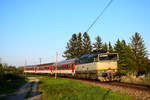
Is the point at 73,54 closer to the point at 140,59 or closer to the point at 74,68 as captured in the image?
the point at 140,59

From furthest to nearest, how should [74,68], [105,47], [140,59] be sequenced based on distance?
1. [105,47]
2. [140,59]
3. [74,68]

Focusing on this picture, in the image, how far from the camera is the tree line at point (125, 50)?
1823 inches

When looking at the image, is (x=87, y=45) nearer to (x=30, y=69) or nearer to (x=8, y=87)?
(x=30, y=69)

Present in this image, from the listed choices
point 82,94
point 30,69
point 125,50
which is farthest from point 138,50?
point 82,94

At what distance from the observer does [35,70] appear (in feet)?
190

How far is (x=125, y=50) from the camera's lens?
4806cm

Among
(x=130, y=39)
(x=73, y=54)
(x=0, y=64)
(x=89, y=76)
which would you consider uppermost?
(x=130, y=39)

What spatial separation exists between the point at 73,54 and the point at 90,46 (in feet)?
27.7

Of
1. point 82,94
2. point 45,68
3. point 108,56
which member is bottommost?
point 82,94

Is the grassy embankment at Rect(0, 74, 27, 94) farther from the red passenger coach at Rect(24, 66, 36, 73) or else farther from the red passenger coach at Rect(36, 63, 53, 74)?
the red passenger coach at Rect(24, 66, 36, 73)

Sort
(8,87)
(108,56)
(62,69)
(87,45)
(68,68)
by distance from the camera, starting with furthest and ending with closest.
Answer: (87,45)
(62,69)
(68,68)
(108,56)
(8,87)

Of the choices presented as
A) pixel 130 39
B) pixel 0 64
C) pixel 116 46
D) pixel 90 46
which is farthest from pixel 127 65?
pixel 0 64

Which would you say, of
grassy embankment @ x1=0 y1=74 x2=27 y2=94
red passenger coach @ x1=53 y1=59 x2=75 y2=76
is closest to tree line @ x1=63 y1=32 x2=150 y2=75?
red passenger coach @ x1=53 y1=59 x2=75 y2=76

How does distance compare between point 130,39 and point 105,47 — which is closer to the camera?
point 130,39
